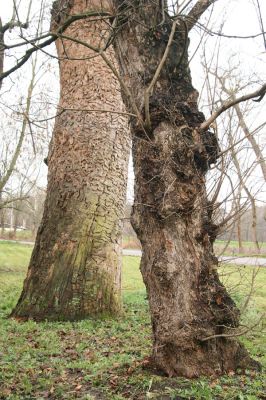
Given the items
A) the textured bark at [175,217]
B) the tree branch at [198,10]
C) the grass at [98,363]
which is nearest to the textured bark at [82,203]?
the grass at [98,363]

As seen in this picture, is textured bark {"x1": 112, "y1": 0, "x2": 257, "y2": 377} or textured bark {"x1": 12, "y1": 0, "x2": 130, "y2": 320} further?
textured bark {"x1": 12, "y1": 0, "x2": 130, "y2": 320}

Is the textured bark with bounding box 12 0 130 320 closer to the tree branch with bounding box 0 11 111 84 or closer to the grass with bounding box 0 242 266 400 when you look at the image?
the grass with bounding box 0 242 266 400

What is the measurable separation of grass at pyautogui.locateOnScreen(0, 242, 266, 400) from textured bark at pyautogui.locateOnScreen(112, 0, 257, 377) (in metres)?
0.25

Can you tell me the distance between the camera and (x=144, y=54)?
3992mm

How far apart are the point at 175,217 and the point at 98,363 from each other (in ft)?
6.27

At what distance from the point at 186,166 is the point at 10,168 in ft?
46.5

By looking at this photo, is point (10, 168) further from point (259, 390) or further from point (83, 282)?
point (259, 390)

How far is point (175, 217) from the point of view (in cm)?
371

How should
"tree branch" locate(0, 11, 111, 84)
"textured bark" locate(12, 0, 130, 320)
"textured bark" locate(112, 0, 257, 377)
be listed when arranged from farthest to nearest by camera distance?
"textured bark" locate(12, 0, 130, 320) → "tree branch" locate(0, 11, 111, 84) → "textured bark" locate(112, 0, 257, 377)

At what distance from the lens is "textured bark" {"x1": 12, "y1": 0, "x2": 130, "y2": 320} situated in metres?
7.02

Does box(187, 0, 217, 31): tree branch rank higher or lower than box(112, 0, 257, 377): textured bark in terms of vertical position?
higher

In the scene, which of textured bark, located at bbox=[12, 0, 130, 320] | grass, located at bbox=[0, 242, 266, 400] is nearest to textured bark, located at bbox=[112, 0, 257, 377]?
grass, located at bbox=[0, 242, 266, 400]

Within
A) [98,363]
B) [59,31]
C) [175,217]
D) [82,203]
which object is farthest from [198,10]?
[82,203]

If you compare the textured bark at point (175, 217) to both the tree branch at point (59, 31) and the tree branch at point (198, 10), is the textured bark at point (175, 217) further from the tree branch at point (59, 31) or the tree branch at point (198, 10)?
the tree branch at point (59, 31)
